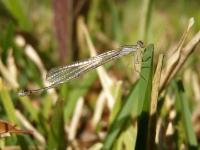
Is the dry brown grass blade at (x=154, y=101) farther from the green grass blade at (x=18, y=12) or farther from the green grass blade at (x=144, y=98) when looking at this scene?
the green grass blade at (x=18, y=12)

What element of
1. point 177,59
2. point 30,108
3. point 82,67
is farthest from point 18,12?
point 177,59

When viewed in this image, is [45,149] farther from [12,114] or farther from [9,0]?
[9,0]

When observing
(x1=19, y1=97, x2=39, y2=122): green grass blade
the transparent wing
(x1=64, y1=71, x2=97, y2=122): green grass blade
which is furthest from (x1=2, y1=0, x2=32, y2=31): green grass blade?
the transparent wing

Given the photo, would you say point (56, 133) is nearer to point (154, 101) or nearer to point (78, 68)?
point (78, 68)

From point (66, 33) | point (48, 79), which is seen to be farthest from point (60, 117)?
point (66, 33)

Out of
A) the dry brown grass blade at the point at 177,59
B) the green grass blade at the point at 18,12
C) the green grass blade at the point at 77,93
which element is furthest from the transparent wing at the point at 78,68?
the green grass blade at the point at 18,12

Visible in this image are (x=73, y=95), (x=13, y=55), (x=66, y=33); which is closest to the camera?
(x=73, y=95)
